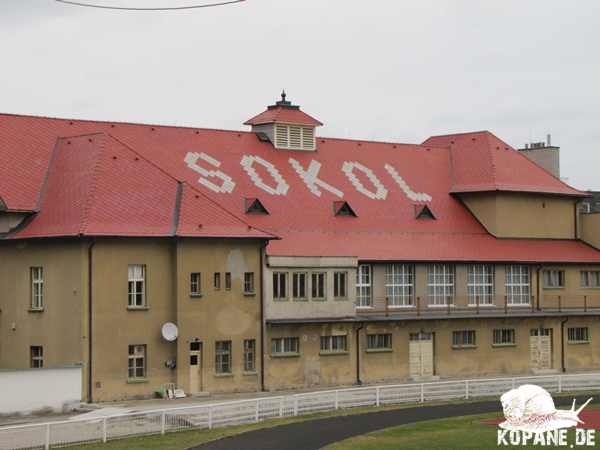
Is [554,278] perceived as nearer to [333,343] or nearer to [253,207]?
[333,343]

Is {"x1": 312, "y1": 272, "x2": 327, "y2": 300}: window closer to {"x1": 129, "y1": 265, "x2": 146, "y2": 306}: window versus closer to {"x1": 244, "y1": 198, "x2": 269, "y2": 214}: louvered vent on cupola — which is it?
{"x1": 244, "y1": 198, "x2": 269, "y2": 214}: louvered vent on cupola

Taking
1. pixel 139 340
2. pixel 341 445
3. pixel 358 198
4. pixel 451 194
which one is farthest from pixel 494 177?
pixel 341 445

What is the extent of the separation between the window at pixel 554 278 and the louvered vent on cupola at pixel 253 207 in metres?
16.3

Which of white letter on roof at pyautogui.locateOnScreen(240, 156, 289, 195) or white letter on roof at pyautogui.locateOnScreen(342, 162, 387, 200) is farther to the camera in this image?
white letter on roof at pyautogui.locateOnScreen(342, 162, 387, 200)

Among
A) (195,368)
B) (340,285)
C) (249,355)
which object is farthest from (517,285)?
(195,368)

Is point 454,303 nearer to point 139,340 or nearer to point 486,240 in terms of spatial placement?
point 486,240

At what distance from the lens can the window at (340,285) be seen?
52.9 m

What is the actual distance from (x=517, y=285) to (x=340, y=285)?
39.9 feet

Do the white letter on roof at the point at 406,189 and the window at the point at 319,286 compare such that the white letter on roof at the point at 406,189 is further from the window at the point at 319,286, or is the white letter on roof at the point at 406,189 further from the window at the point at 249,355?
the window at the point at 249,355

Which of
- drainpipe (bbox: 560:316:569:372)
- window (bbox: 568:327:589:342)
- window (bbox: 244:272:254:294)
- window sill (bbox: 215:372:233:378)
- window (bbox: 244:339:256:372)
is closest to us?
window sill (bbox: 215:372:233:378)

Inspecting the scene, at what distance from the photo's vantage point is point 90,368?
151 ft

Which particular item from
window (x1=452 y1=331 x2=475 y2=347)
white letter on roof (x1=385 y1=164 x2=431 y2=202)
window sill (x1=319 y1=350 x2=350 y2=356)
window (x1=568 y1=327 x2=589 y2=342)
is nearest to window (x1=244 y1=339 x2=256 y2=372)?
window sill (x1=319 y1=350 x2=350 y2=356)

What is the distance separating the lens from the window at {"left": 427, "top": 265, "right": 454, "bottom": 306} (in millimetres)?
57781

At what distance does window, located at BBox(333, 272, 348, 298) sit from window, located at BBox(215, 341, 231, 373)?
5.91 meters
